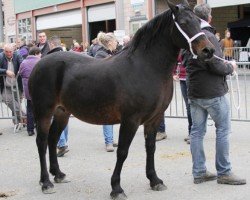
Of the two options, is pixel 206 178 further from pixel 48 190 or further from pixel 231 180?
pixel 48 190

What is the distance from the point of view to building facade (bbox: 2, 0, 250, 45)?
2491 cm

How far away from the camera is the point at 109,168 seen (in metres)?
6.93

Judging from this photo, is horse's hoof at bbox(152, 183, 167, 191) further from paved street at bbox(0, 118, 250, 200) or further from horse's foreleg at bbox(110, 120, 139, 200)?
horse's foreleg at bbox(110, 120, 139, 200)

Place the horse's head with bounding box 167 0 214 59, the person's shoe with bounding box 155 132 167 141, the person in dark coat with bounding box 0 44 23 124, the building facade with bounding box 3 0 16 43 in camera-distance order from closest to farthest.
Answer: the horse's head with bounding box 167 0 214 59
the person's shoe with bounding box 155 132 167 141
the person in dark coat with bounding box 0 44 23 124
the building facade with bounding box 3 0 16 43

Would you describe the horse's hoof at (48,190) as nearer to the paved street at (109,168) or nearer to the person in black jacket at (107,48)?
the paved street at (109,168)

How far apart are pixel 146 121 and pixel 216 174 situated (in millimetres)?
1340

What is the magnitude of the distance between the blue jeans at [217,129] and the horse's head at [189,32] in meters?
0.84

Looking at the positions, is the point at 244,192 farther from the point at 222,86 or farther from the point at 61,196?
the point at 61,196

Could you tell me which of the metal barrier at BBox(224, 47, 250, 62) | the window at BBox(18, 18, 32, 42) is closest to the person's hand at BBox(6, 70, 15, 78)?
the metal barrier at BBox(224, 47, 250, 62)

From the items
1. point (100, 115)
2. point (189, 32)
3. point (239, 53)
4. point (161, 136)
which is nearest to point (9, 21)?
point (239, 53)

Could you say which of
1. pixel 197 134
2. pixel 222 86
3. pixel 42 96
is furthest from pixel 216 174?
pixel 42 96

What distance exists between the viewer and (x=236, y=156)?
24.0ft

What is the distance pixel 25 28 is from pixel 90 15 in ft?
34.2

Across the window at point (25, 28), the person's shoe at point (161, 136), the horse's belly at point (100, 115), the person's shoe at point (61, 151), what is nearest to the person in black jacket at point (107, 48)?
the person's shoe at point (61, 151)
